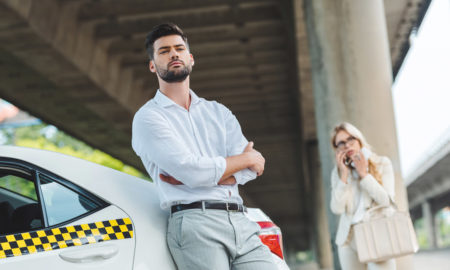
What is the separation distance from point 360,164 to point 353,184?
238 millimetres

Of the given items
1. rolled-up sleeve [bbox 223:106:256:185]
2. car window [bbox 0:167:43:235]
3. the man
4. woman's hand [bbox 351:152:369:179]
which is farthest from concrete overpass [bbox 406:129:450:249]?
car window [bbox 0:167:43:235]

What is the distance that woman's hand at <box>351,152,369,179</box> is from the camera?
5.23 m

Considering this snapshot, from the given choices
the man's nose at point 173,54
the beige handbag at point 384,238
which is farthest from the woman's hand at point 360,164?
the man's nose at point 173,54

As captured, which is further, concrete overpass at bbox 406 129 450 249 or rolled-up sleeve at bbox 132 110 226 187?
concrete overpass at bbox 406 129 450 249

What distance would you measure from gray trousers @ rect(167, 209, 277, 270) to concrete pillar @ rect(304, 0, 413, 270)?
609 cm

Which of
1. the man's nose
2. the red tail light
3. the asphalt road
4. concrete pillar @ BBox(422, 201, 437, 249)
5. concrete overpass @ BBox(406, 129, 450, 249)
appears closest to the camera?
the man's nose

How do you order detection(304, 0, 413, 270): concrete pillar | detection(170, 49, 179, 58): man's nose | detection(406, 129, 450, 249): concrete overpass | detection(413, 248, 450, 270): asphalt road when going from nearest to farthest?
detection(170, 49, 179, 58): man's nose → detection(304, 0, 413, 270): concrete pillar → detection(413, 248, 450, 270): asphalt road → detection(406, 129, 450, 249): concrete overpass

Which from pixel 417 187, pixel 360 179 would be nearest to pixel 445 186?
pixel 417 187

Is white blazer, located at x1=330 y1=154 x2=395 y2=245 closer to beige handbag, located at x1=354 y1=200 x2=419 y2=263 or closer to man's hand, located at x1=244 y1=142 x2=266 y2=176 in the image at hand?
beige handbag, located at x1=354 y1=200 x2=419 y2=263

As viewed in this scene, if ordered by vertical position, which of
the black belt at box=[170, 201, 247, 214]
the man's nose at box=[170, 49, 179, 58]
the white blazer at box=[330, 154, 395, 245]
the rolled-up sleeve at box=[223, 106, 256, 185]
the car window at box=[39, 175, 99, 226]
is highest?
the man's nose at box=[170, 49, 179, 58]

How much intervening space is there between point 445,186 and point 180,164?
38723mm

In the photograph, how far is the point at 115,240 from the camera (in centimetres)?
263

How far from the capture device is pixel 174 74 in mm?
2791

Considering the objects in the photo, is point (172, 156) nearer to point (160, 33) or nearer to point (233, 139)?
point (233, 139)
